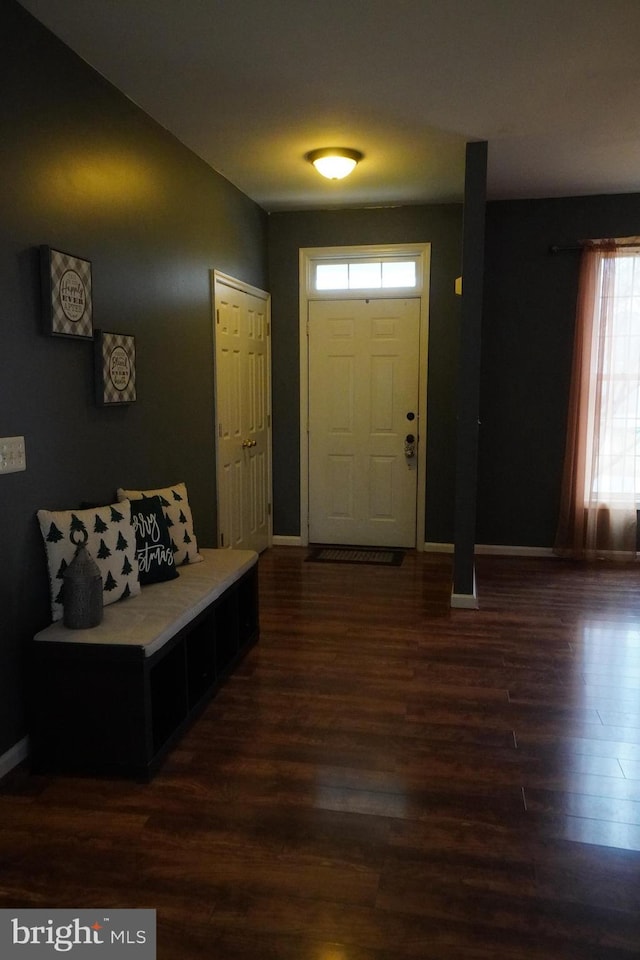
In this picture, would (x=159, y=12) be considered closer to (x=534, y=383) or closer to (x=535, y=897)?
(x=535, y=897)

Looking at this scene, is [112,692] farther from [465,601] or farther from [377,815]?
[465,601]

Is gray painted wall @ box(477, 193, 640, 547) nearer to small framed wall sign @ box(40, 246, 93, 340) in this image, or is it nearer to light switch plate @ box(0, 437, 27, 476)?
small framed wall sign @ box(40, 246, 93, 340)

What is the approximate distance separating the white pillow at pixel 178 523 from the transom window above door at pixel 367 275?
2.72m

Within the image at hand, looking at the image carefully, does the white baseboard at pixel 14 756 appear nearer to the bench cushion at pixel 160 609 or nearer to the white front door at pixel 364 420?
the bench cushion at pixel 160 609

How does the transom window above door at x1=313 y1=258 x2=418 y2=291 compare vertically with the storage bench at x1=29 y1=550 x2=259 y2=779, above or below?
above

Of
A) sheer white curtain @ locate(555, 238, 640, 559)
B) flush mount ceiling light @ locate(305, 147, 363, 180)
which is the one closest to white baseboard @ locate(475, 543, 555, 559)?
sheer white curtain @ locate(555, 238, 640, 559)

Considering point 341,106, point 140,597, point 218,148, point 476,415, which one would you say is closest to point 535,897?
point 140,597

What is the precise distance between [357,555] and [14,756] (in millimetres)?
3353

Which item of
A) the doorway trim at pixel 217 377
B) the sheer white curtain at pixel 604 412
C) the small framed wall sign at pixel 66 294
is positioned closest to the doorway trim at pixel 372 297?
the doorway trim at pixel 217 377

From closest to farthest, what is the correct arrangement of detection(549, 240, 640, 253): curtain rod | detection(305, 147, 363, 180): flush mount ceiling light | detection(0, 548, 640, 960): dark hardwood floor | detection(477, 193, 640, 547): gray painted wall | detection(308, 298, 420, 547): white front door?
detection(0, 548, 640, 960): dark hardwood floor → detection(305, 147, 363, 180): flush mount ceiling light → detection(549, 240, 640, 253): curtain rod → detection(477, 193, 640, 547): gray painted wall → detection(308, 298, 420, 547): white front door

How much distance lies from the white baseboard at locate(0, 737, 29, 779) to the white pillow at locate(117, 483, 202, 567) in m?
1.05

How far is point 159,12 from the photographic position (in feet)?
8.50

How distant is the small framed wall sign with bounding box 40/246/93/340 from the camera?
267 cm

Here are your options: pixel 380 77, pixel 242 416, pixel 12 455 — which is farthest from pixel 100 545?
pixel 242 416
